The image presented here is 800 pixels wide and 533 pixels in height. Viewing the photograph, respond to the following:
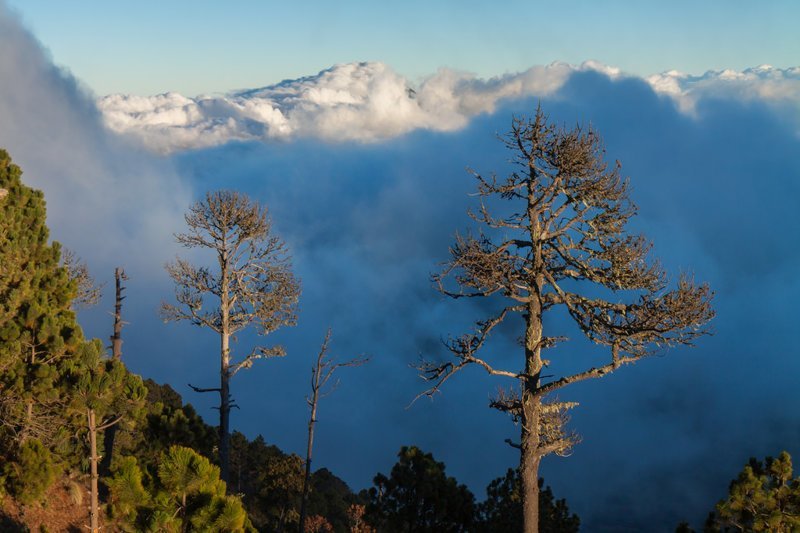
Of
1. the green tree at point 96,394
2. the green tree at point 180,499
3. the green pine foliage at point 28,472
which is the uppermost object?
the green tree at point 96,394

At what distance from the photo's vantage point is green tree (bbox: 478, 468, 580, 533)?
834 inches

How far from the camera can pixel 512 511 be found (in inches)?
840

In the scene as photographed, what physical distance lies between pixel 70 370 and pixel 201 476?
752 centimetres

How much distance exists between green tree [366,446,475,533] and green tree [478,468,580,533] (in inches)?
21.6

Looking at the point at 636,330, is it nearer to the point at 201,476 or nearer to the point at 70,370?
the point at 201,476

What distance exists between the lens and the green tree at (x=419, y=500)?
2138cm

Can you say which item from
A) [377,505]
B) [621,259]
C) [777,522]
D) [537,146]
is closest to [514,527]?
[377,505]

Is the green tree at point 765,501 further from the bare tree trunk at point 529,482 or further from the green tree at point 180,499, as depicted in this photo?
the green tree at point 180,499

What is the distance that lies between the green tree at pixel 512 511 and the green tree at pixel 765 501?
672cm

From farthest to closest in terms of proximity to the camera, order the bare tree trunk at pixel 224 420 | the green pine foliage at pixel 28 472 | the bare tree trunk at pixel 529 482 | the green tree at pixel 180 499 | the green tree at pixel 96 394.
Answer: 1. the bare tree trunk at pixel 224 420
2. the green pine foliage at pixel 28 472
3. the green tree at pixel 96 394
4. the bare tree trunk at pixel 529 482
5. the green tree at pixel 180 499

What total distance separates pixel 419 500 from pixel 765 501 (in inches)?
380

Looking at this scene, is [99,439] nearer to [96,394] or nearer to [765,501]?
[96,394]

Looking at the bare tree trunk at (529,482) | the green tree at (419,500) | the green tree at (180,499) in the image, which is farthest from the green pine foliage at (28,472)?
the bare tree trunk at (529,482)

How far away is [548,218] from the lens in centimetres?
1548
